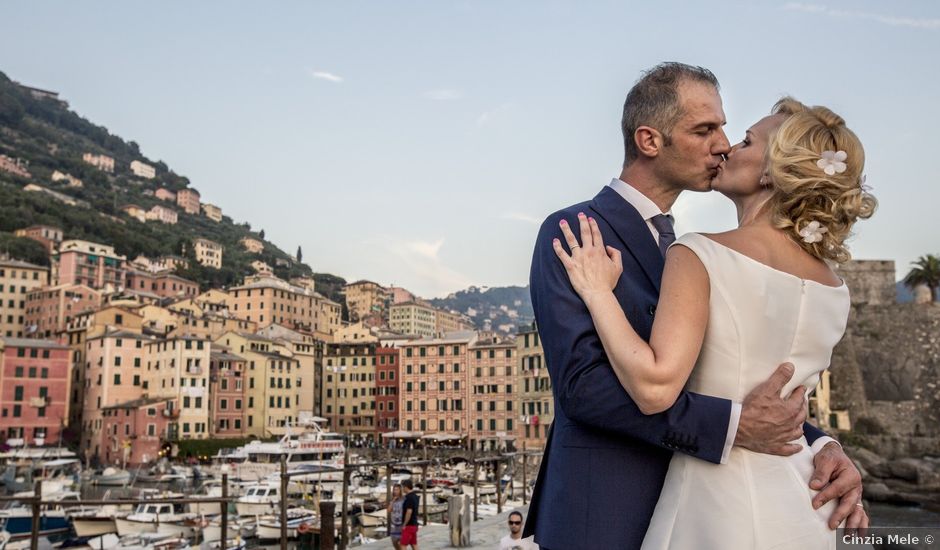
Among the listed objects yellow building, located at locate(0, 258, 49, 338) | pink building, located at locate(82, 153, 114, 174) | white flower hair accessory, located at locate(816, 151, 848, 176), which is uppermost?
pink building, located at locate(82, 153, 114, 174)

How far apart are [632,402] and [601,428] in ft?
0.39

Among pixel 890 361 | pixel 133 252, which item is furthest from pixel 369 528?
pixel 133 252

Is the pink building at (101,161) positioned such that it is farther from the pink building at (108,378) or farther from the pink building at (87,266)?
the pink building at (108,378)

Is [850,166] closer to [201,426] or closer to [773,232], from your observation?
[773,232]

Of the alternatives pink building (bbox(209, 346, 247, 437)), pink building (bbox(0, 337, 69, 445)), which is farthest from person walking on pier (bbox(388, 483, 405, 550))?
pink building (bbox(0, 337, 69, 445))

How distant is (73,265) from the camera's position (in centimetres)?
8156

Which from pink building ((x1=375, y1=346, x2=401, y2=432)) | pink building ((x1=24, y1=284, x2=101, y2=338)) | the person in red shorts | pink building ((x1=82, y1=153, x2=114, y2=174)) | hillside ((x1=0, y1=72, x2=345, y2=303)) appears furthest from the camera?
pink building ((x1=82, y1=153, x2=114, y2=174))

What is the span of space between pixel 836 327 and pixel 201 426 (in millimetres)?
61500

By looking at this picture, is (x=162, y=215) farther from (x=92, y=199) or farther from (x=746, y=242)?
(x=746, y=242)

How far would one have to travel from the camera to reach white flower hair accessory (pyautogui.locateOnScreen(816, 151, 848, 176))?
205 cm

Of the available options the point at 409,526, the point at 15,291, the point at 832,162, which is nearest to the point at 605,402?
the point at 832,162

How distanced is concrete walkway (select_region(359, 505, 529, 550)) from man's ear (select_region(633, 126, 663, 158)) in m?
10.9

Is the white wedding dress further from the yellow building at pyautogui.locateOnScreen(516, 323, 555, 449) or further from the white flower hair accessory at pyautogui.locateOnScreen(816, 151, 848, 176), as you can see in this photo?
the yellow building at pyautogui.locateOnScreen(516, 323, 555, 449)

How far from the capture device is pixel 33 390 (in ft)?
188
